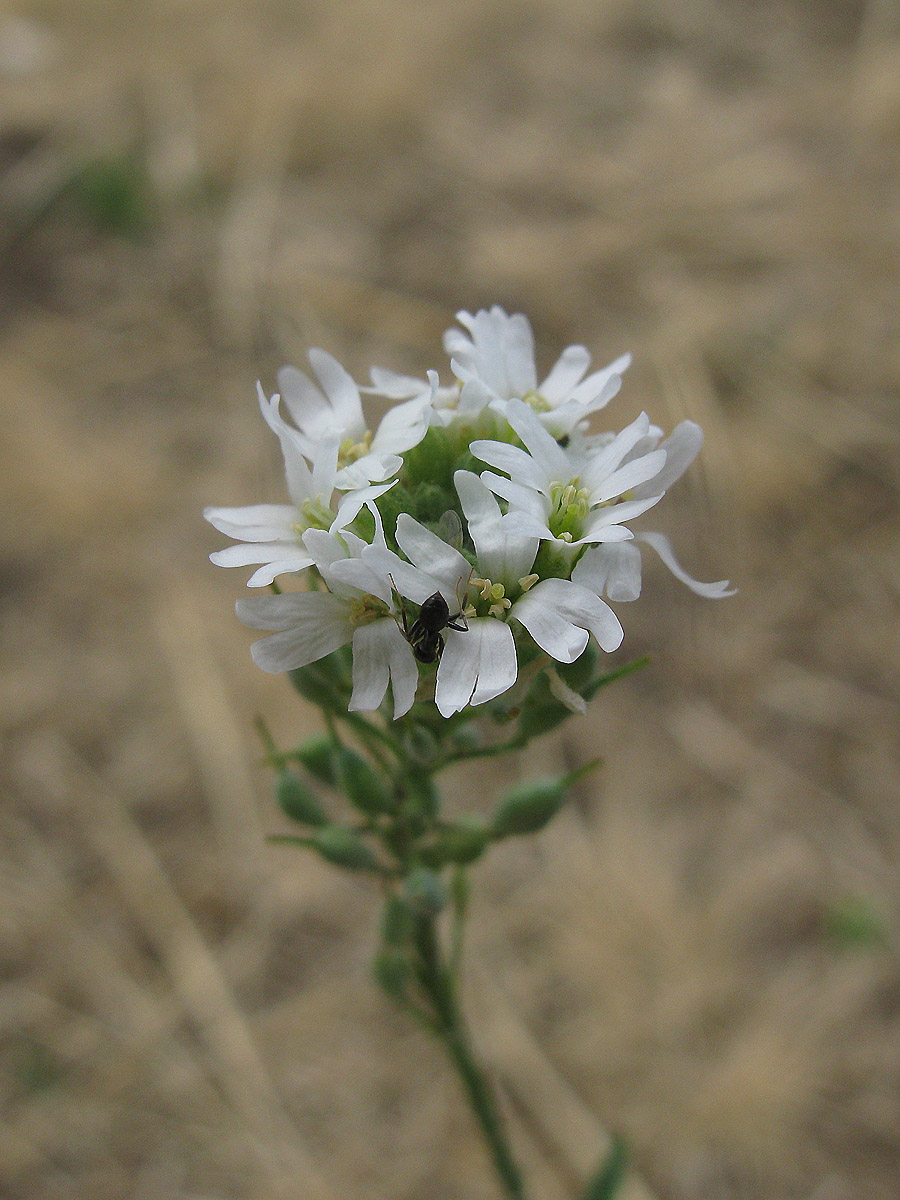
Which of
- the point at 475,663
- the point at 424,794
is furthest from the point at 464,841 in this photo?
the point at 475,663

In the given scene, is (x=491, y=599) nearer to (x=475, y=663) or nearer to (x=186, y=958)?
(x=475, y=663)

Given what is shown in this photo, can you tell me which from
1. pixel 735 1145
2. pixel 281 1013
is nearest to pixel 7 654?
pixel 281 1013

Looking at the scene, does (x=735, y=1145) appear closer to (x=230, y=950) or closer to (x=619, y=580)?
(x=230, y=950)

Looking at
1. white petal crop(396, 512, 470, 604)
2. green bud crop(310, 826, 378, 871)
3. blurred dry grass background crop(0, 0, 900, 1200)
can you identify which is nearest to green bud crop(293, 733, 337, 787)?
green bud crop(310, 826, 378, 871)

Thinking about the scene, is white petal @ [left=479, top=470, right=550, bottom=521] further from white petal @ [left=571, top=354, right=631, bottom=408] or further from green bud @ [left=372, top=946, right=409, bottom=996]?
green bud @ [left=372, top=946, right=409, bottom=996]

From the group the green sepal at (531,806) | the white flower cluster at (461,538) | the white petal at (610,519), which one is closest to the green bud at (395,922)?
the green sepal at (531,806)

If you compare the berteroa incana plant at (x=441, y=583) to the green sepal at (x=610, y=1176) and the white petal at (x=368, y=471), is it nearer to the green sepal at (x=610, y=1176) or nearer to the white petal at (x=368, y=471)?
the white petal at (x=368, y=471)
